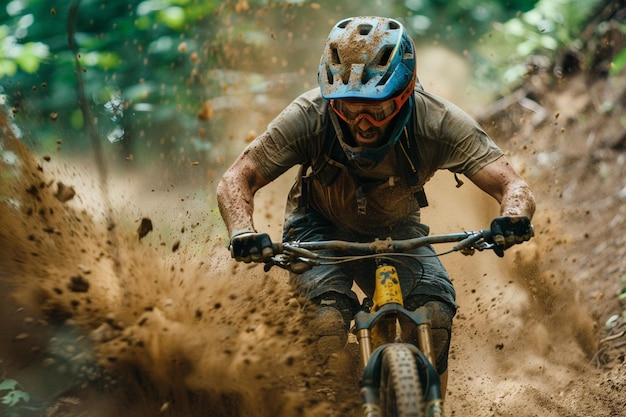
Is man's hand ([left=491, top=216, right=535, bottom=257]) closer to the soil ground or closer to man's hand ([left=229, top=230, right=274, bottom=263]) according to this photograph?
man's hand ([left=229, top=230, right=274, bottom=263])

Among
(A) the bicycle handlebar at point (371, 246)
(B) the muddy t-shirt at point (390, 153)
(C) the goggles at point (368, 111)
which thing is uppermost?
(B) the muddy t-shirt at point (390, 153)

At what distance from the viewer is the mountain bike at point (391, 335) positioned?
12.0 feet

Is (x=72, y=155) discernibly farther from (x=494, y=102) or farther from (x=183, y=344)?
(x=494, y=102)

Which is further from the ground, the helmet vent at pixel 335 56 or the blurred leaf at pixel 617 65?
the blurred leaf at pixel 617 65

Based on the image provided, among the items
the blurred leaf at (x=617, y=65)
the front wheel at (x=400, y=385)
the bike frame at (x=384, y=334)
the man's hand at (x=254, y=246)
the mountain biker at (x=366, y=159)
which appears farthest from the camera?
the blurred leaf at (x=617, y=65)

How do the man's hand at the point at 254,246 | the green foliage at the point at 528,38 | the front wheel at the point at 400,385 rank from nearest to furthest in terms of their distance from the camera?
the front wheel at the point at 400,385 → the man's hand at the point at 254,246 → the green foliage at the point at 528,38

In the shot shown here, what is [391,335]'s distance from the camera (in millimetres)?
4148

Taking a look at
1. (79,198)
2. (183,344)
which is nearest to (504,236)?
(183,344)

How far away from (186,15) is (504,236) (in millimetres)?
5225

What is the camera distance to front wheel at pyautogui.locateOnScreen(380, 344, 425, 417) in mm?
3600

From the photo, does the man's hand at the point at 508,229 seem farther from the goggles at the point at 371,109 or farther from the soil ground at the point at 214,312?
the soil ground at the point at 214,312

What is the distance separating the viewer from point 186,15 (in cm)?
830

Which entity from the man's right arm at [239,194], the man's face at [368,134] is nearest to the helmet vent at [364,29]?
the man's face at [368,134]

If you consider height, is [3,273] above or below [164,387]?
above
